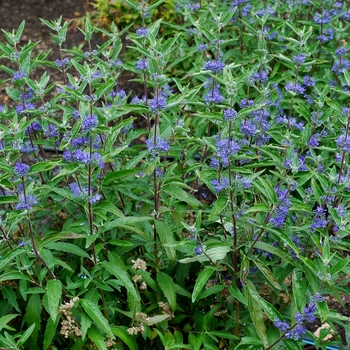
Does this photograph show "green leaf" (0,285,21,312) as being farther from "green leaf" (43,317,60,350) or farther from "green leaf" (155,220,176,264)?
"green leaf" (155,220,176,264)

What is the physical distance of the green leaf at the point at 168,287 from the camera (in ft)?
10.2

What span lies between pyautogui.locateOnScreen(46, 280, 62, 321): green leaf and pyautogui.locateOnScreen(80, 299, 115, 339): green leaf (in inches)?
4.9

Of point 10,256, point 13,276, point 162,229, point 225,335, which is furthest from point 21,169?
point 225,335

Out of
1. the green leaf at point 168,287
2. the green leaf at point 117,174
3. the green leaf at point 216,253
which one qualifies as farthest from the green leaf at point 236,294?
the green leaf at point 117,174

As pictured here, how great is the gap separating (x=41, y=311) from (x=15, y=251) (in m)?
0.48

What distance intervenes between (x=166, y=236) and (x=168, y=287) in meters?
0.29

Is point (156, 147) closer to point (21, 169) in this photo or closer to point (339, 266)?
point (21, 169)

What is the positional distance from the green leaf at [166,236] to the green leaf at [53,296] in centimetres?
54

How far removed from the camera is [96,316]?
2.81 metres

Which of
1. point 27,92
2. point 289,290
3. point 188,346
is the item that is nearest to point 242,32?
point 27,92

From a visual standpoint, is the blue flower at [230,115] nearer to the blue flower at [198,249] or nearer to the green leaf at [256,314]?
the blue flower at [198,249]

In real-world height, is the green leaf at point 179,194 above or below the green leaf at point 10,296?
above

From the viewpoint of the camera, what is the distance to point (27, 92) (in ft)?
11.6

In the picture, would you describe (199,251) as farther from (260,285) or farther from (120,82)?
(120,82)
